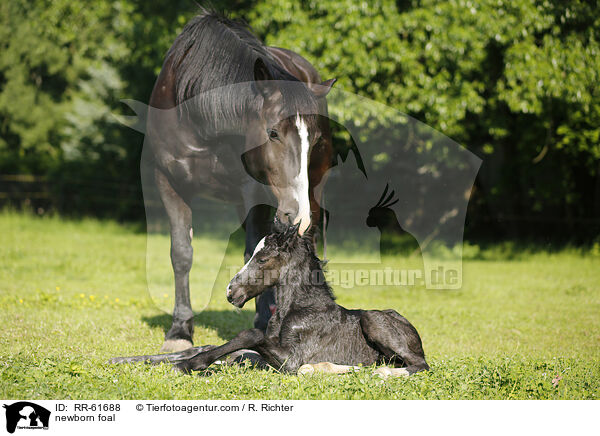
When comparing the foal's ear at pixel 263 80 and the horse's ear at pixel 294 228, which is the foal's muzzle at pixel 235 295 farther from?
the foal's ear at pixel 263 80

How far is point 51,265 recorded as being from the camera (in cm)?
1073

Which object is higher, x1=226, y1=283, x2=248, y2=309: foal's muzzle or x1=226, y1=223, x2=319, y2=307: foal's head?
x1=226, y1=223, x2=319, y2=307: foal's head

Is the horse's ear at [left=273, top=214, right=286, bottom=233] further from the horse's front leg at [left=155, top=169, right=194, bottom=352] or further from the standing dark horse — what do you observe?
the horse's front leg at [left=155, top=169, right=194, bottom=352]

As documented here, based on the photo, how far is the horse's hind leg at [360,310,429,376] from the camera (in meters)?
4.24

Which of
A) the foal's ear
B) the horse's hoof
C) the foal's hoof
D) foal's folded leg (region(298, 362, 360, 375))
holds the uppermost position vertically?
the foal's ear

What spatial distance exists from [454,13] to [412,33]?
3.28 feet

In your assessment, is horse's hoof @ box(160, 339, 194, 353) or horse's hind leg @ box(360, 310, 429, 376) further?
horse's hoof @ box(160, 339, 194, 353)

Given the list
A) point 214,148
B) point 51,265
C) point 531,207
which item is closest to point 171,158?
point 214,148

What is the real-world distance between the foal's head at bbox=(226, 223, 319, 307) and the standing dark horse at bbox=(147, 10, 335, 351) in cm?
28

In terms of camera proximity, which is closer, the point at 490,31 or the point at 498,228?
the point at 490,31

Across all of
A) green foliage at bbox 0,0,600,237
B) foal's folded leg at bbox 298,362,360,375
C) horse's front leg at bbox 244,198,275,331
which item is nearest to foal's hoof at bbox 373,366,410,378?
foal's folded leg at bbox 298,362,360,375

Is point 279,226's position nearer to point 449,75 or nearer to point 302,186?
point 302,186

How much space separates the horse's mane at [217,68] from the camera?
16.1ft
